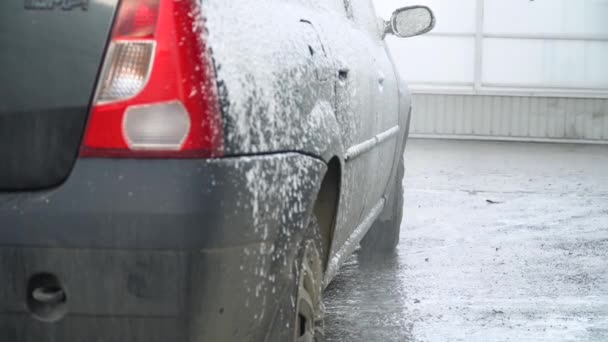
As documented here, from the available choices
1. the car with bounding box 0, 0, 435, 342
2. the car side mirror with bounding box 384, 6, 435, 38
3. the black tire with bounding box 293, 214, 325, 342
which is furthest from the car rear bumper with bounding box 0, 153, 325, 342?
the car side mirror with bounding box 384, 6, 435, 38

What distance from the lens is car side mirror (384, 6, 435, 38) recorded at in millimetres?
5773

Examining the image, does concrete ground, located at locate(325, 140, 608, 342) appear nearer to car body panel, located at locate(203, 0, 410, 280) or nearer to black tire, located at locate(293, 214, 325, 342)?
car body panel, located at locate(203, 0, 410, 280)

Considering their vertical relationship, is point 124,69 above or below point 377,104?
above

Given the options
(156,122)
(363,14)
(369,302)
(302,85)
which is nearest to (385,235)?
(369,302)

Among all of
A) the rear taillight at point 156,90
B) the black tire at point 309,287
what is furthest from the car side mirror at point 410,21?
the rear taillight at point 156,90

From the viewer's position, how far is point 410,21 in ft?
19.1

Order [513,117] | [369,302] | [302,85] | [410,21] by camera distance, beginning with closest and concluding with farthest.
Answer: [302,85] → [369,302] → [410,21] → [513,117]

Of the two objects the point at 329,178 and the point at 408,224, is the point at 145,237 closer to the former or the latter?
A: the point at 329,178

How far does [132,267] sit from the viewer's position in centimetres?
214

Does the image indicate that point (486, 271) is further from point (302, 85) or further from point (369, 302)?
point (302, 85)

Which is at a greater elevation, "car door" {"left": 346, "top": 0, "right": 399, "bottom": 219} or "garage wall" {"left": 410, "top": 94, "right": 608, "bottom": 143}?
"car door" {"left": 346, "top": 0, "right": 399, "bottom": 219}

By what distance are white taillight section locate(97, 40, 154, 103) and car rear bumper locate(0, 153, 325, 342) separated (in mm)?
158

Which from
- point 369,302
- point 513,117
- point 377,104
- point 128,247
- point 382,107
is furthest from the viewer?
point 513,117

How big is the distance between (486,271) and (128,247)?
411 cm
